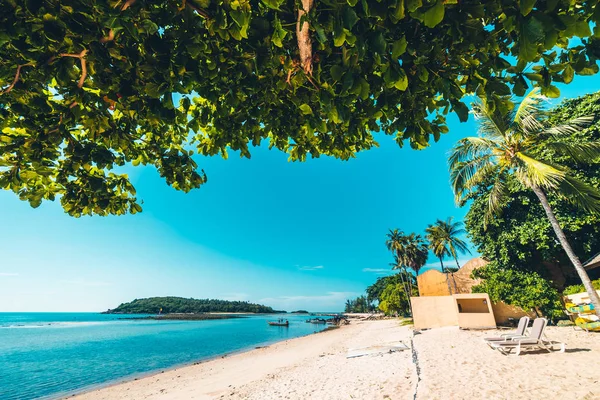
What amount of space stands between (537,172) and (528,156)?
62.8 inches

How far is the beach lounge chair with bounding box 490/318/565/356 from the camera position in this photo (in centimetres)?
769

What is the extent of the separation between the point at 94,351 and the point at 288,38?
42.7 metres

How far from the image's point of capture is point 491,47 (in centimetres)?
209

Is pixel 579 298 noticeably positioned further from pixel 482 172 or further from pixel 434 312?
pixel 434 312

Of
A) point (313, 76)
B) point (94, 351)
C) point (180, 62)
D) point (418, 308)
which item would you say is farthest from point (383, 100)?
point (94, 351)

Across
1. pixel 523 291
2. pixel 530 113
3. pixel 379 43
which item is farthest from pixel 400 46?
pixel 523 291

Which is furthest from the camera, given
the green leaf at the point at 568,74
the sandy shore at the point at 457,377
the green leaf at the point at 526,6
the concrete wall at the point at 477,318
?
the concrete wall at the point at 477,318

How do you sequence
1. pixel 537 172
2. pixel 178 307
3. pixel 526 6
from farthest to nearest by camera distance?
pixel 178 307
pixel 537 172
pixel 526 6

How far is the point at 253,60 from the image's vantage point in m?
2.32

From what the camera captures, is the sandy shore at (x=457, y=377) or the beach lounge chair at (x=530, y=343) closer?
the sandy shore at (x=457, y=377)

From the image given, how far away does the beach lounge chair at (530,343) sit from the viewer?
769cm

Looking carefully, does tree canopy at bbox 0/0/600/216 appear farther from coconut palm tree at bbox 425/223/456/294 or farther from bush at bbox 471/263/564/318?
coconut palm tree at bbox 425/223/456/294

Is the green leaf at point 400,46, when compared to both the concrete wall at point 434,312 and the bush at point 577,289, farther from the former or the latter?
the concrete wall at point 434,312

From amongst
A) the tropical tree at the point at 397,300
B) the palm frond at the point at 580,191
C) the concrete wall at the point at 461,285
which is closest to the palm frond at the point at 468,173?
the palm frond at the point at 580,191
